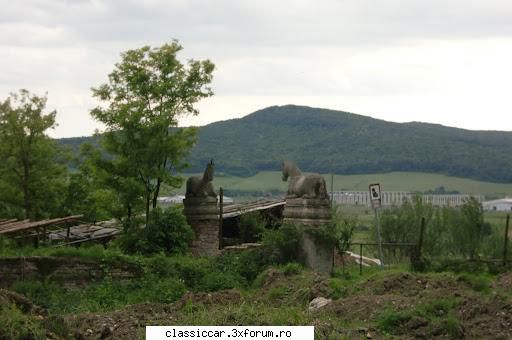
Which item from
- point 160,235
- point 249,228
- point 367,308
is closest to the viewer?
point 367,308

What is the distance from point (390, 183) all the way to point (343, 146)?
18.3 m

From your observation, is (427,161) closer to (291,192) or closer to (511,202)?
(511,202)

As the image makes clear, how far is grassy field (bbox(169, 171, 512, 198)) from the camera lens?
14825cm

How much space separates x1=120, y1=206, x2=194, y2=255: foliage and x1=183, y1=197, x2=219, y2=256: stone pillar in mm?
1208

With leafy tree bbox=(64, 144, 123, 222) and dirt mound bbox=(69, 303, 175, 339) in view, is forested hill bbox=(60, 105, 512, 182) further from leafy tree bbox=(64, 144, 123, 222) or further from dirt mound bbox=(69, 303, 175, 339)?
dirt mound bbox=(69, 303, 175, 339)

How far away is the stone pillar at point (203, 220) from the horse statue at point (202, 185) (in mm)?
131

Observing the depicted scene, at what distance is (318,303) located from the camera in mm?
20156

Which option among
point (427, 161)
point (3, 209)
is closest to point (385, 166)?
point (427, 161)

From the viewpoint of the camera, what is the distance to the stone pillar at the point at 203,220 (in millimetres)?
28984

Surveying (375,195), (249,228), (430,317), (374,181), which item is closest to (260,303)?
(430,317)

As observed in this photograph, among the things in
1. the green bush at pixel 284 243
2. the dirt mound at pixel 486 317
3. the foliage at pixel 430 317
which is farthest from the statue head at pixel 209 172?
the dirt mound at pixel 486 317

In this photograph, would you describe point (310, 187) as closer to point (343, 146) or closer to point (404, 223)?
point (404, 223)

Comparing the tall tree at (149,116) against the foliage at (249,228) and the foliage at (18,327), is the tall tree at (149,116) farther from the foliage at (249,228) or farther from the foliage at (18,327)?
the foliage at (18,327)

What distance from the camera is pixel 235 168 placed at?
525ft
